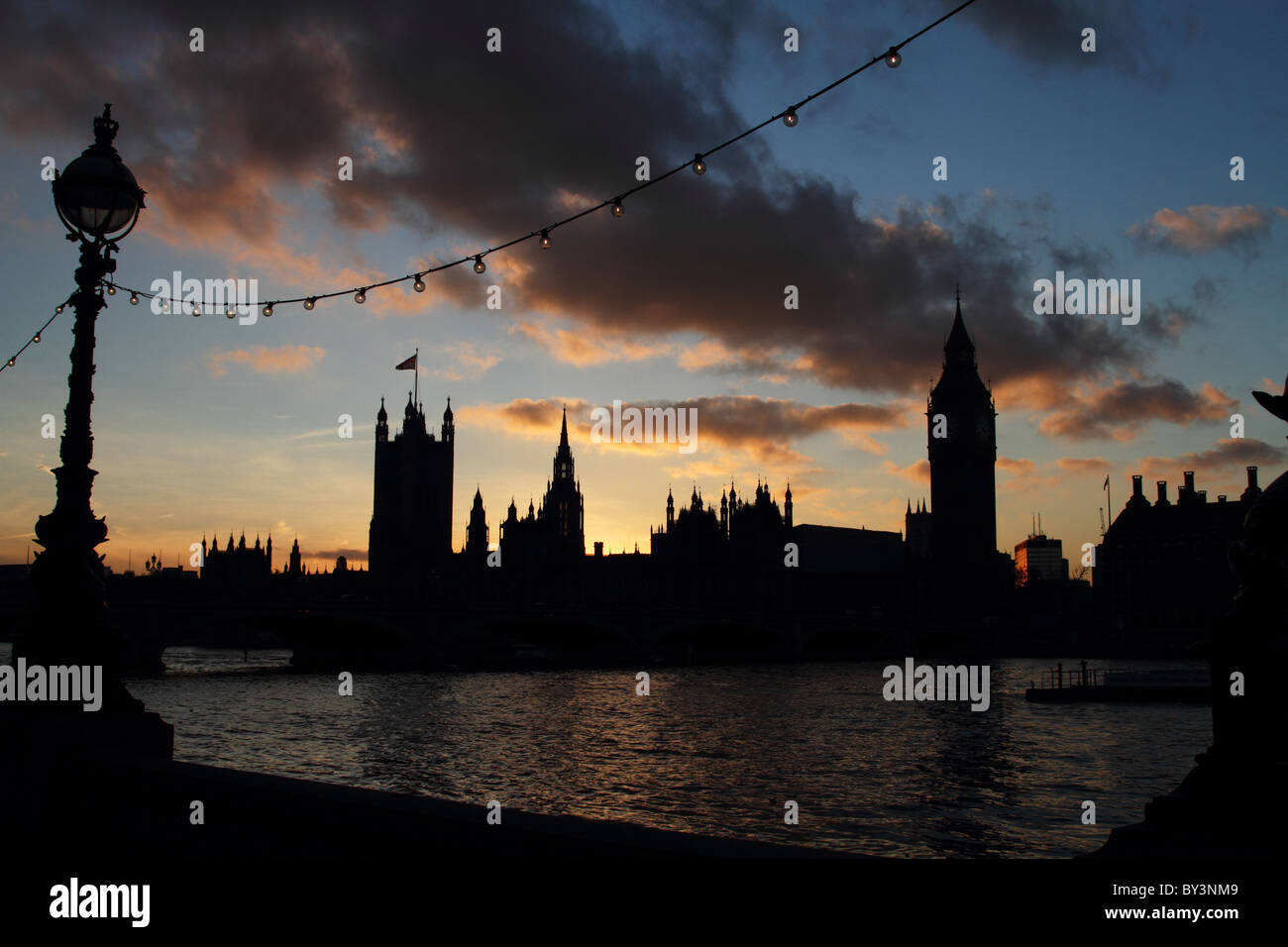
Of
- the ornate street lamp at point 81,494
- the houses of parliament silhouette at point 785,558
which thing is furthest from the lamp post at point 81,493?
the houses of parliament silhouette at point 785,558

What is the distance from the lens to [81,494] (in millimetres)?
9711

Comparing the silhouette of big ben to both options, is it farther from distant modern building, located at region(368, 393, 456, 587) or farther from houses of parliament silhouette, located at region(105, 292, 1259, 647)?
distant modern building, located at region(368, 393, 456, 587)

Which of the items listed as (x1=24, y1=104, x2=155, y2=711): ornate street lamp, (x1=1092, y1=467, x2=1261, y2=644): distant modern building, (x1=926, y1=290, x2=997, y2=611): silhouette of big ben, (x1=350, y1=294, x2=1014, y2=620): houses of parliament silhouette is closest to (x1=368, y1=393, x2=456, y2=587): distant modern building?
(x1=350, y1=294, x2=1014, y2=620): houses of parliament silhouette

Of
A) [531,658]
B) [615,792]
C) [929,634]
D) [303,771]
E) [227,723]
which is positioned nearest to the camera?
[615,792]

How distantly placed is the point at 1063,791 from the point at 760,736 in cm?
1267

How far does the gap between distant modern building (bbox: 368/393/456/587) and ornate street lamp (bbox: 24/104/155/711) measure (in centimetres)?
14900

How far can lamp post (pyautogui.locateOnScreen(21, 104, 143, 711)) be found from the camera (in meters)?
9.52

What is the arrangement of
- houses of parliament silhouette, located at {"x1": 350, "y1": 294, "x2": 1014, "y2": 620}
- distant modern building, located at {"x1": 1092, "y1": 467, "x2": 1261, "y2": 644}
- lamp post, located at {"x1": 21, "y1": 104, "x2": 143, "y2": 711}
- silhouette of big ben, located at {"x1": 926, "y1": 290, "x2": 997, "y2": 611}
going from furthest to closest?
silhouette of big ben, located at {"x1": 926, "y1": 290, "x2": 997, "y2": 611}, houses of parliament silhouette, located at {"x1": 350, "y1": 294, "x2": 1014, "y2": 620}, distant modern building, located at {"x1": 1092, "y1": 467, "x2": 1261, "y2": 644}, lamp post, located at {"x1": 21, "y1": 104, "x2": 143, "y2": 711}

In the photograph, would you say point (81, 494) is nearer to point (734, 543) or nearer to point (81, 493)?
point (81, 493)

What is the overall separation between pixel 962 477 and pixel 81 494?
164 meters

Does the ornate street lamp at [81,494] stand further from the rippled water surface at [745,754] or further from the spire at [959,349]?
the spire at [959,349]
